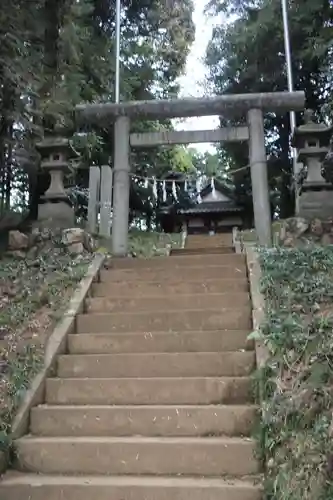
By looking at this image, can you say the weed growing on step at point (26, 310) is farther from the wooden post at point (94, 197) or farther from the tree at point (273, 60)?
the tree at point (273, 60)

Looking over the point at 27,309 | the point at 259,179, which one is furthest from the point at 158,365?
the point at 259,179

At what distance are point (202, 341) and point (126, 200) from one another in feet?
14.2

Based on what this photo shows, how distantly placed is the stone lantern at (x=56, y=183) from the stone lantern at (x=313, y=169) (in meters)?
4.29

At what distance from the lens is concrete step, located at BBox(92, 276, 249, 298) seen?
5688mm

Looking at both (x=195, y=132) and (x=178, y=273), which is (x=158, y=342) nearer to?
(x=178, y=273)

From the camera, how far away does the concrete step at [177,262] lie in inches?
260

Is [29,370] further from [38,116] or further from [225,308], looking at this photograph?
[38,116]

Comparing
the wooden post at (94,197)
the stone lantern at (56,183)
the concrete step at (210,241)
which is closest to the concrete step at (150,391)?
the stone lantern at (56,183)

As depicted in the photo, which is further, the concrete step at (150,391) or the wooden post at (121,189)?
the wooden post at (121,189)

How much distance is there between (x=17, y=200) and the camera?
49.6 feet

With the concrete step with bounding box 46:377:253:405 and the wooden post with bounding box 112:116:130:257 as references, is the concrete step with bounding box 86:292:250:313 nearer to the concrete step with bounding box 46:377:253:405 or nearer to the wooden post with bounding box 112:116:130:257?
the concrete step with bounding box 46:377:253:405

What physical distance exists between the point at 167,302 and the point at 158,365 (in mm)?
1222

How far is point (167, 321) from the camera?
16.3 feet

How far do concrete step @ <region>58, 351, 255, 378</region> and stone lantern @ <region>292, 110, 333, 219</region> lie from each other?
209 inches
